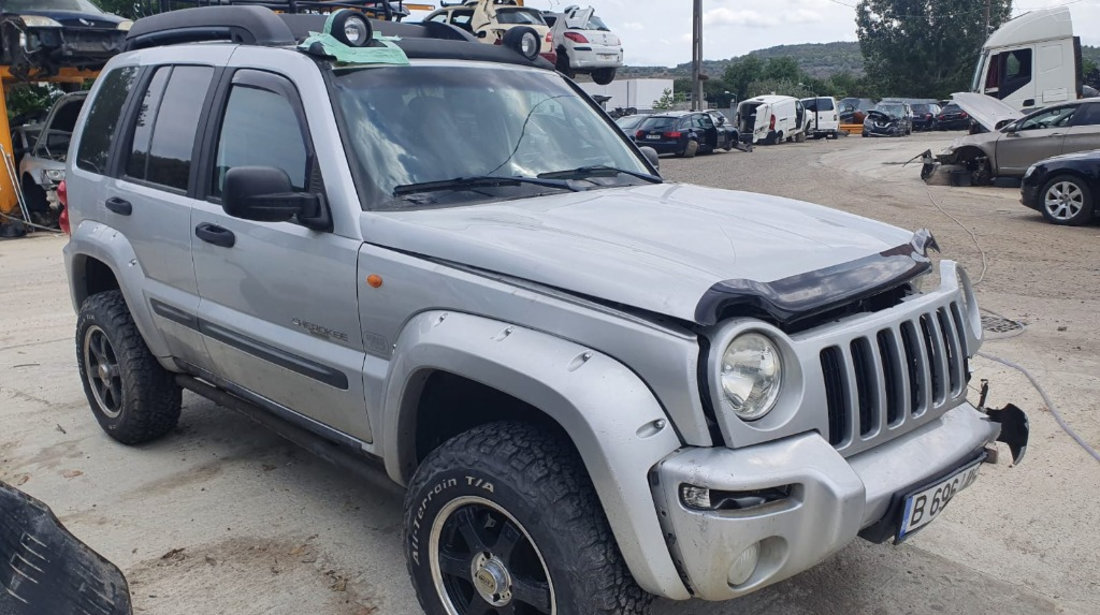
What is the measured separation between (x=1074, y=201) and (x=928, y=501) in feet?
35.2

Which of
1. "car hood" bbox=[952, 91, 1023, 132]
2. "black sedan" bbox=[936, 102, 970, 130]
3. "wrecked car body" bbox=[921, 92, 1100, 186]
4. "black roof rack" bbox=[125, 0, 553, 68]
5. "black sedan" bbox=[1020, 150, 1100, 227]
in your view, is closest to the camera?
"black roof rack" bbox=[125, 0, 553, 68]

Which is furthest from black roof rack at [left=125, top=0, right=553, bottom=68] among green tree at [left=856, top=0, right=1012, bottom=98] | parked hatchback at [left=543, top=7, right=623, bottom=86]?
green tree at [left=856, top=0, right=1012, bottom=98]

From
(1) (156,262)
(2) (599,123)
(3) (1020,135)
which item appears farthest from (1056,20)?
(1) (156,262)

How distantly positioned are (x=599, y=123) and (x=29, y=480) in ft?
10.6

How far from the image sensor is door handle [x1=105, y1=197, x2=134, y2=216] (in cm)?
436

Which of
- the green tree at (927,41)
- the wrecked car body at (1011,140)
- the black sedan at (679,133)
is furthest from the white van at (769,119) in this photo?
the green tree at (927,41)

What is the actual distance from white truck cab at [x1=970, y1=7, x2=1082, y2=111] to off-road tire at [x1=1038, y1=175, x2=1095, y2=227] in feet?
32.5

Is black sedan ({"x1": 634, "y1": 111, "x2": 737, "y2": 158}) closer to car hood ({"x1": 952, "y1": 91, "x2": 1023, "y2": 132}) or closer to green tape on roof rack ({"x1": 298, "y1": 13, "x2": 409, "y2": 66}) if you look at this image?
car hood ({"x1": 952, "y1": 91, "x2": 1023, "y2": 132})

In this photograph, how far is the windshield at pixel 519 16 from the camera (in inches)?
818

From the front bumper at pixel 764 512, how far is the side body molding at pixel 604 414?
50mm

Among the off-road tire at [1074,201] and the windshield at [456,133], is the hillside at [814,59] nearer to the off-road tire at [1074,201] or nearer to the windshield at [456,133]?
the off-road tire at [1074,201]

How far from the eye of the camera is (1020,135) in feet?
50.8

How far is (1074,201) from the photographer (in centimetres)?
1161

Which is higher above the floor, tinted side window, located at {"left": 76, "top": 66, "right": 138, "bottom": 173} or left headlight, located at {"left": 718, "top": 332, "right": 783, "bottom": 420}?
tinted side window, located at {"left": 76, "top": 66, "right": 138, "bottom": 173}
